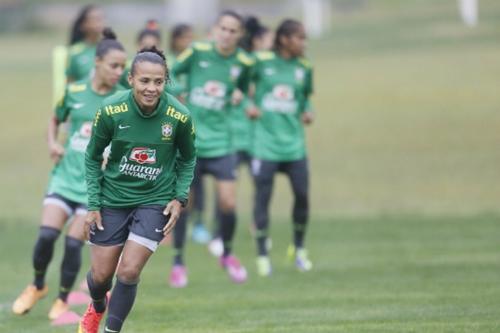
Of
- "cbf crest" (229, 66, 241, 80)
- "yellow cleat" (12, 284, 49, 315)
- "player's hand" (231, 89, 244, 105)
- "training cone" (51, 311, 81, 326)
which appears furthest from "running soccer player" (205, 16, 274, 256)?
"training cone" (51, 311, 81, 326)

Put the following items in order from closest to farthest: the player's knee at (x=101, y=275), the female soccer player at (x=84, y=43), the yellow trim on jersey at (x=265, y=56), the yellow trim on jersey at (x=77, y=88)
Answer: the player's knee at (x=101, y=275), the yellow trim on jersey at (x=77, y=88), the female soccer player at (x=84, y=43), the yellow trim on jersey at (x=265, y=56)

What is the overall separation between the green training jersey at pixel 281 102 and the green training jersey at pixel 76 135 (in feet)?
9.52

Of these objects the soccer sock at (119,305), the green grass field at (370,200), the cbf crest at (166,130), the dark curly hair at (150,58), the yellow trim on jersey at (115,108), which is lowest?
the green grass field at (370,200)

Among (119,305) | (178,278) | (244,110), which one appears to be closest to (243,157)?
(244,110)

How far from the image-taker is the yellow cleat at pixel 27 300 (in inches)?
404

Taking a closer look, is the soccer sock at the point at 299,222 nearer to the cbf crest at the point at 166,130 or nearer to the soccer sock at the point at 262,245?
the soccer sock at the point at 262,245

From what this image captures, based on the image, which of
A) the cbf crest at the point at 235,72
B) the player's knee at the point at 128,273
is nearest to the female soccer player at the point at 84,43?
the cbf crest at the point at 235,72

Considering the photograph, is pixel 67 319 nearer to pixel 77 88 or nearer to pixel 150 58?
pixel 77 88

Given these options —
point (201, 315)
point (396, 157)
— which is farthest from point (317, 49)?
point (201, 315)

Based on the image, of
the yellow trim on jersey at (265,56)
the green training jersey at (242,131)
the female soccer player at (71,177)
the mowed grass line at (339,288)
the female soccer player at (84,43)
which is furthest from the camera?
the green training jersey at (242,131)

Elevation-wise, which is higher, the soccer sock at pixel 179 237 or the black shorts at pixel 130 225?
the black shorts at pixel 130 225

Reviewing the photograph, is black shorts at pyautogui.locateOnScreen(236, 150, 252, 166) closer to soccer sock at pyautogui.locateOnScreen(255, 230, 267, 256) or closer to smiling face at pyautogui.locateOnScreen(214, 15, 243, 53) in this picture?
soccer sock at pyautogui.locateOnScreen(255, 230, 267, 256)

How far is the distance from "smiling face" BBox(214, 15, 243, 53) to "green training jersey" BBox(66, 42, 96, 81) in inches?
52.4

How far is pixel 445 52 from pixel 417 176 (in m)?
13.1
